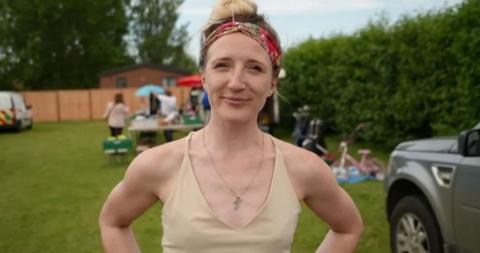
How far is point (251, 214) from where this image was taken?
1.95 m

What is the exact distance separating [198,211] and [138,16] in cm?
6417

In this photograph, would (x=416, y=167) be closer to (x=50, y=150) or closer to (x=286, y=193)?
(x=286, y=193)

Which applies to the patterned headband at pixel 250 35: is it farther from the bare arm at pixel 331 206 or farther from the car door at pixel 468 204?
the car door at pixel 468 204

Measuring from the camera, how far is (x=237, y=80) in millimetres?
1914

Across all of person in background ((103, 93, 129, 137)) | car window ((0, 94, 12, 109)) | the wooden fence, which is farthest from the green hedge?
the wooden fence

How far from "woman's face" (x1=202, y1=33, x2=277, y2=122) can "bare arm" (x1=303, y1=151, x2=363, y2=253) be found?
0.33 meters

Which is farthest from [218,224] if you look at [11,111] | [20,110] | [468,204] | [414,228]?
[20,110]

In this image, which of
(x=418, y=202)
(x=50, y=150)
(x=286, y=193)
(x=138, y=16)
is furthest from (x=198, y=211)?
(x=138, y=16)

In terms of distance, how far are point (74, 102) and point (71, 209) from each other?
31642 millimetres

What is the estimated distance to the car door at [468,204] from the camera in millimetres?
3947

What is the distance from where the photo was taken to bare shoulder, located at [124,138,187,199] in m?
2.03

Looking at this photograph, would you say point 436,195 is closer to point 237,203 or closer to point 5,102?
point 237,203

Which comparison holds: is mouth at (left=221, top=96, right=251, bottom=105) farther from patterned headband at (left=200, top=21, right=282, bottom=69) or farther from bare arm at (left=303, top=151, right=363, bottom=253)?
bare arm at (left=303, top=151, right=363, bottom=253)

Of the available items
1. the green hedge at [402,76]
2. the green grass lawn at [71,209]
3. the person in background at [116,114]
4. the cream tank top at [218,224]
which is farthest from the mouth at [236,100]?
the person in background at [116,114]
